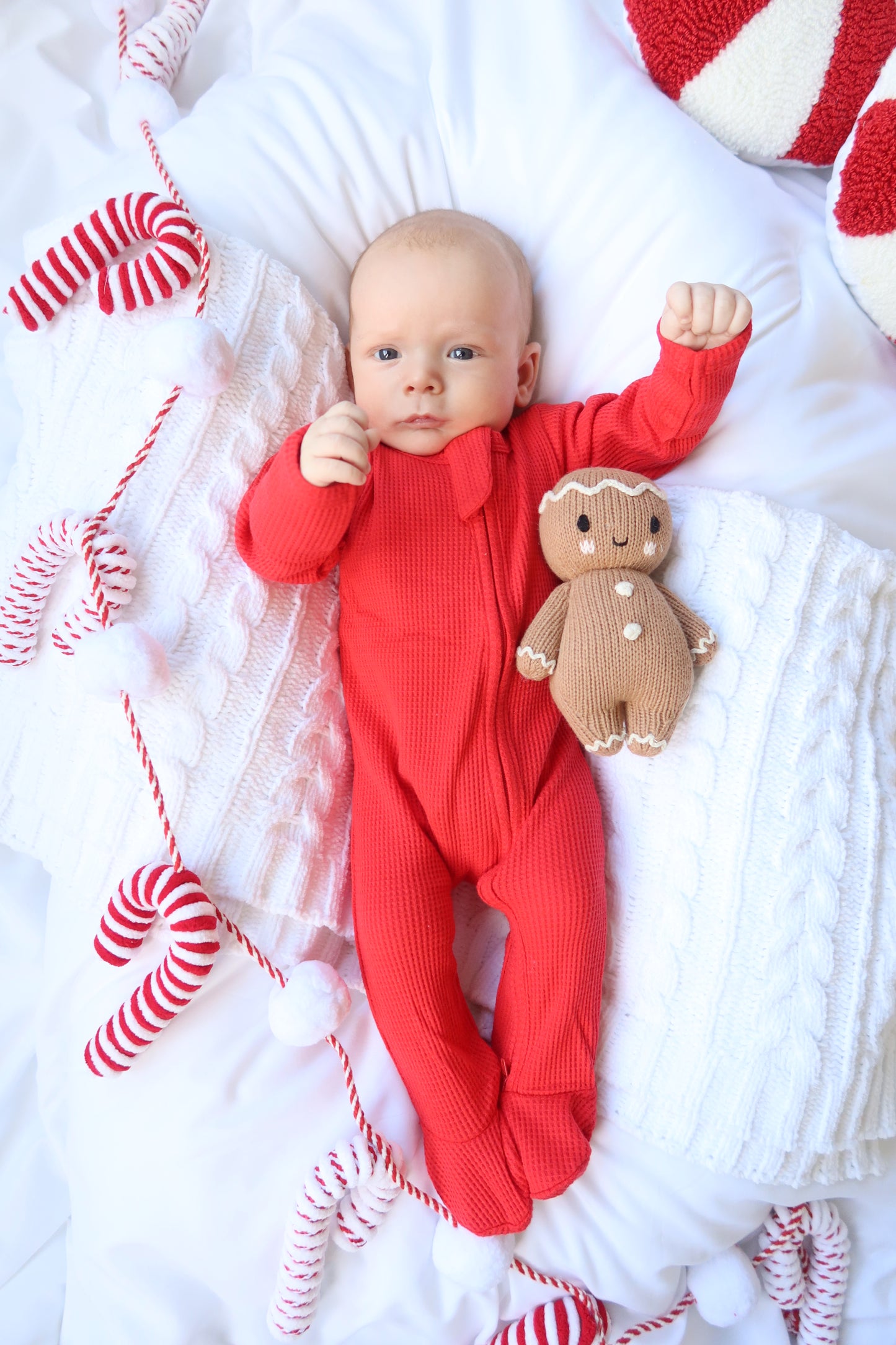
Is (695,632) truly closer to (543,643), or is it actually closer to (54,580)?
(543,643)

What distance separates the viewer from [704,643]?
1033mm

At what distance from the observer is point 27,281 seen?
108 centimetres

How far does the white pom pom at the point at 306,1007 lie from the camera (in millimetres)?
992

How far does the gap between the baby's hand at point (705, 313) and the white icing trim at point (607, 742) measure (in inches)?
16.3

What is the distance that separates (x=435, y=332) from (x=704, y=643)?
47 cm

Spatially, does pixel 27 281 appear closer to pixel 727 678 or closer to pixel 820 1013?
pixel 727 678

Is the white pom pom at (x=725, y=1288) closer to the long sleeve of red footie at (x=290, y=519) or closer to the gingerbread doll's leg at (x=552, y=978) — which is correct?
the gingerbread doll's leg at (x=552, y=978)

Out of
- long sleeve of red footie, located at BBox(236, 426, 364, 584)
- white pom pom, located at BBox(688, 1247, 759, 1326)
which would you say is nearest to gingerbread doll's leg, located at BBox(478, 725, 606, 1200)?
white pom pom, located at BBox(688, 1247, 759, 1326)

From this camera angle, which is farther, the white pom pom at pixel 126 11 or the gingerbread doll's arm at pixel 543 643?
the white pom pom at pixel 126 11

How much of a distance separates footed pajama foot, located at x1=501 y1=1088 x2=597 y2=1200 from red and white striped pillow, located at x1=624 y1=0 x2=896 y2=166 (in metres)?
1.17

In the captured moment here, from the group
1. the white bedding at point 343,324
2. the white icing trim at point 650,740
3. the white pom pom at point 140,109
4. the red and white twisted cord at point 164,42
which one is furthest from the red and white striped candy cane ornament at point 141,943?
the red and white twisted cord at point 164,42

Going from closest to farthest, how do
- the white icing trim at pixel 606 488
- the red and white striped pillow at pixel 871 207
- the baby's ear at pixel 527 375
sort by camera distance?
the white icing trim at pixel 606 488 → the red and white striped pillow at pixel 871 207 → the baby's ear at pixel 527 375

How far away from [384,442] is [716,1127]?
2.80ft

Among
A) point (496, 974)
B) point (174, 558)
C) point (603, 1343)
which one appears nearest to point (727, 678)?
point (496, 974)
